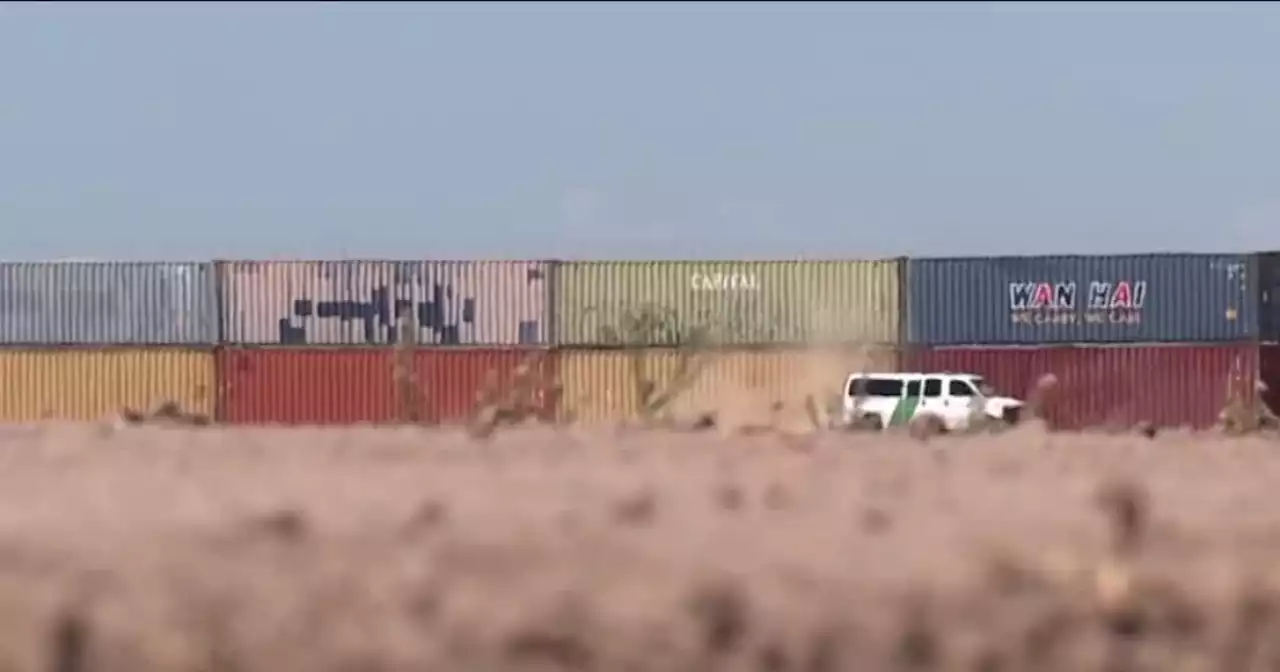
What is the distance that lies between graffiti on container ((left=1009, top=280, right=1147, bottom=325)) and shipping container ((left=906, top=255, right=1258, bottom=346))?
0.01 metres

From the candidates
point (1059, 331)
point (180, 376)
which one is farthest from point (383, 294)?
point (1059, 331)

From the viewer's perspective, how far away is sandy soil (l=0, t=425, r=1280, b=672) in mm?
2496

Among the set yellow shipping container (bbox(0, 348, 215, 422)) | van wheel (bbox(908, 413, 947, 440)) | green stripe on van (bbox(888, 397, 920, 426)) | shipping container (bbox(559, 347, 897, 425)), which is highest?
shipping container (bbox(559, 347, 897, 425))

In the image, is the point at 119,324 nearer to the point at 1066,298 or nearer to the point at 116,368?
the point at 116,368

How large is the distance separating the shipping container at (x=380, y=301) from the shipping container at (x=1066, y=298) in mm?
5309

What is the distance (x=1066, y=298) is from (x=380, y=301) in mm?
9256

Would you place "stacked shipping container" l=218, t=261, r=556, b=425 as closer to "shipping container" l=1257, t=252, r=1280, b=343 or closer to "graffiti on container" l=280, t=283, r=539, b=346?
"graffiti on container" l=280, t=283, r=539, b=346

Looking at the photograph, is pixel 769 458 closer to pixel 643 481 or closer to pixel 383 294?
pixel 643 481

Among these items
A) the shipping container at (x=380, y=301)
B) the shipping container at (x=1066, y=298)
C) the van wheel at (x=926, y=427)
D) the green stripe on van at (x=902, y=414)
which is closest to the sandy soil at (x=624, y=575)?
the van wheel at (x=926, y=427)

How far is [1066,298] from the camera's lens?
1094 inches

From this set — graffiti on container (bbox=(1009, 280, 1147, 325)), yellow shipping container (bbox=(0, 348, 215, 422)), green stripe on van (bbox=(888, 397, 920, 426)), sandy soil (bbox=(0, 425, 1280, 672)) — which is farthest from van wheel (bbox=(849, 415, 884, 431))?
graffiti on container (bbox=(1009, 280, 1147, 325))

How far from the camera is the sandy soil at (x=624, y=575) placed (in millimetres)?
2496

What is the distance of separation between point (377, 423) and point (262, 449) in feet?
1.55

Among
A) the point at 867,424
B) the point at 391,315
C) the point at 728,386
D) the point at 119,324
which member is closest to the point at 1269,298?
the point at 391,315
